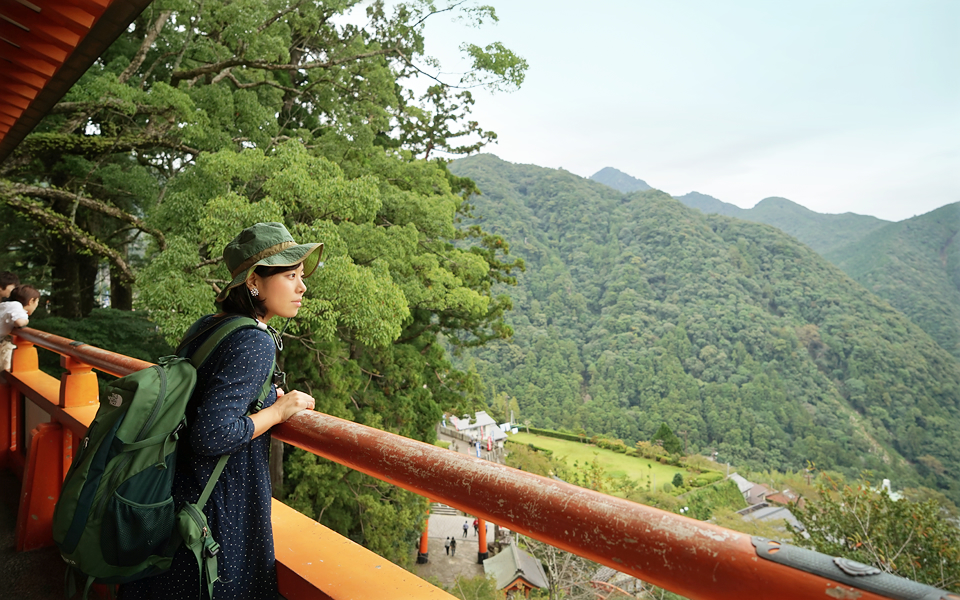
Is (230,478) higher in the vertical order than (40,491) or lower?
higher

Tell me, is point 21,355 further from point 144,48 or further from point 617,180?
point 617,180

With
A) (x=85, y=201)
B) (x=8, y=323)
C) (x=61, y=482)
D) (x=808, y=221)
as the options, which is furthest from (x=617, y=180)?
(x=61, y=482)

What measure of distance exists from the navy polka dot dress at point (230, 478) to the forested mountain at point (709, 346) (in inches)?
1715

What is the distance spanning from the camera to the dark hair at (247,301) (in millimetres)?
1216

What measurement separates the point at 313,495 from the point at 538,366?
52.5 meters

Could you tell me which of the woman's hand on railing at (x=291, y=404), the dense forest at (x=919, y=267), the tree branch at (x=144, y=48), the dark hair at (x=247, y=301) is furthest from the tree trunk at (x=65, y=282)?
the dense forest at (x=919, y=267)

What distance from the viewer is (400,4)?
1140cm

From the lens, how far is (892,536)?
11852mm

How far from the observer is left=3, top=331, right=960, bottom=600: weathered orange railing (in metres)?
0.50

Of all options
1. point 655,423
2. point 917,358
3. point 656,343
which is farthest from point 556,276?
point 917,358

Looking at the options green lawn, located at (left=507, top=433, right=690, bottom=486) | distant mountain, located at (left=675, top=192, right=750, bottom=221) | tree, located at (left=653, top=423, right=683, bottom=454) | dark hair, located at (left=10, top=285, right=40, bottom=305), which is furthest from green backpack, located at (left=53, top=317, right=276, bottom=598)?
distant mountain, located at (left=675, top=192, right=750, bottom=221)

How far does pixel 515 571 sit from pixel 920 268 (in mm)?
91929

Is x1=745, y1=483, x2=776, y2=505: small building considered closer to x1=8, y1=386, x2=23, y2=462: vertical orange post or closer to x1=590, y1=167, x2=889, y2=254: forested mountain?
x1=8, y1=386, x2=23, y2=462: vertical orange post

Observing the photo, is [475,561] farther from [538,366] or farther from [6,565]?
[538,366]
